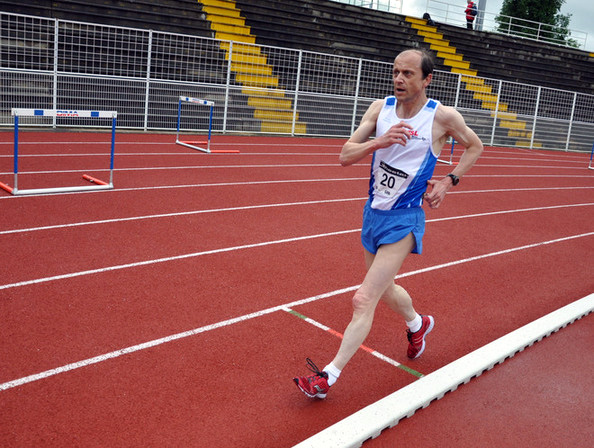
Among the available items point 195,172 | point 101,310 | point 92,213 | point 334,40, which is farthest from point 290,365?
point 334,40

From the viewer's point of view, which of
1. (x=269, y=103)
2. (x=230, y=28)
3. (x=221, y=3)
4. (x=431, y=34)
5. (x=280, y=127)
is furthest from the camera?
(x=431, y=34)

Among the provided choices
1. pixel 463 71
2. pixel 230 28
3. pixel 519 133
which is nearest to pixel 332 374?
pixel 230 28

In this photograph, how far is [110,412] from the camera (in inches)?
120

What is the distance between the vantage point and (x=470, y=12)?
2641cm

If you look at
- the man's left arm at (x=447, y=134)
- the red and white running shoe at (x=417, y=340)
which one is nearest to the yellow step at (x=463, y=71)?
the red and white running shoe at (x=417, y=340)

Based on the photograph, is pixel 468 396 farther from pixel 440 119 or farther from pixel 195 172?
pixel 195 172

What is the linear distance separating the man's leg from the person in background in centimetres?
2491

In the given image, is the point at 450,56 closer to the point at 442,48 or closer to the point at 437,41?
the point at 442,48

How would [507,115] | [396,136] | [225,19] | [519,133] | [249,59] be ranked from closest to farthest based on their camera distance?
[396,136]
[249,59]
[225,19]
[507,115]
[519,133]

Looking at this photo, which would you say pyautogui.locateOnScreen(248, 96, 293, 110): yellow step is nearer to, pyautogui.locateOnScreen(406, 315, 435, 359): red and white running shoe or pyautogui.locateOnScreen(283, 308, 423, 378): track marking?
pyautogui.locateOnScreen(283, 308, 423, 378): track marking

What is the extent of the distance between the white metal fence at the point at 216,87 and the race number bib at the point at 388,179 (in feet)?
33.6

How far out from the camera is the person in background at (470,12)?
26.1 m

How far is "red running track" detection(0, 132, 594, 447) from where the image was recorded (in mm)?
3113

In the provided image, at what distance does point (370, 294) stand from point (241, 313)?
1400 mm
